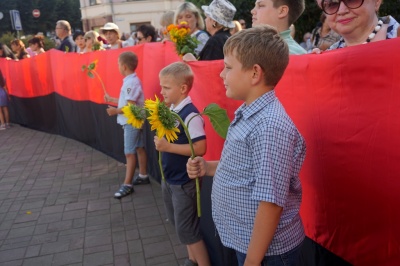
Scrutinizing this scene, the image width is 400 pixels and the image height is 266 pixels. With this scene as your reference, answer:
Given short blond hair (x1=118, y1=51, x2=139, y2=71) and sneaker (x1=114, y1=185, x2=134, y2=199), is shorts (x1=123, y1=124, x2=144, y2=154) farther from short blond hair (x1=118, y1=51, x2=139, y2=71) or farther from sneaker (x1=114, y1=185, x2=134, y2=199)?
short blond hair (x1=118, y1=51, x2=139, y2=71)

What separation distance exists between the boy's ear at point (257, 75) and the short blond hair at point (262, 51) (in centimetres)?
1

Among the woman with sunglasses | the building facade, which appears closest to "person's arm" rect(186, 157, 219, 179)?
the woman with sunglasses

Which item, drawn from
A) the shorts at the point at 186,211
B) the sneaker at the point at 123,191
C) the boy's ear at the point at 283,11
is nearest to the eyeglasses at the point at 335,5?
the boy's ear at the point at 283,11

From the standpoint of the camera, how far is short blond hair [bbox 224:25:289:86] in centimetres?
164

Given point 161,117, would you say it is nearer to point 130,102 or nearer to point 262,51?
point 262,51

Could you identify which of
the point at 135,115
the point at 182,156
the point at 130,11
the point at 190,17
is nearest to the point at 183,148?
the point at 182,156

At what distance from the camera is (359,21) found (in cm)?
222

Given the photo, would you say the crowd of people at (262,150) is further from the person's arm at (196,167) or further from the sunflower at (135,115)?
the sunflower at (135,115)

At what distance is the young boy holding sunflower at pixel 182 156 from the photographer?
2.76 metres

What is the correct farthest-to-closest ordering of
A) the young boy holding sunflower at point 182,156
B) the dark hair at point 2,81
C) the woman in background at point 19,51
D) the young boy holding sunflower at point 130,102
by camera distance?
the woman in background at point 19,51 → the dark hair at point 2,81 → the young boy holding sunflower at point 130,102 → the young boy holding sunflower at point 182,156

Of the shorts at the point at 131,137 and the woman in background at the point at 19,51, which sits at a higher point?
the woman in background at the point at 19,51

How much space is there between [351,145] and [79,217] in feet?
11.7

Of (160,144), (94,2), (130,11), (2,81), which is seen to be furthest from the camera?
(94,2)

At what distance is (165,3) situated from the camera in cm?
3672
